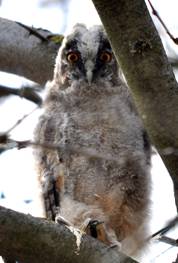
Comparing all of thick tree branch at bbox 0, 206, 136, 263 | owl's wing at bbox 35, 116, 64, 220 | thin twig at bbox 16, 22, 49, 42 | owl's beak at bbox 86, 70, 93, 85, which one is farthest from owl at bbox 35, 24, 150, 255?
thick tree branch at bbox 0, 206, 136, 263

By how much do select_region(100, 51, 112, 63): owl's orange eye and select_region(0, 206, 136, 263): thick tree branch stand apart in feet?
5.83

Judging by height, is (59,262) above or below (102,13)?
Result: below

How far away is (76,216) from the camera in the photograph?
120 inches

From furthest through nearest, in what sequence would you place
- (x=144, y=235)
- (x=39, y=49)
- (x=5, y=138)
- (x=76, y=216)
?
(x=39, y=49) < (x=144, y=235) < (x=76, y=216) < (x=5, y=138)

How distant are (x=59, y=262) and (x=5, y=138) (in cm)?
62

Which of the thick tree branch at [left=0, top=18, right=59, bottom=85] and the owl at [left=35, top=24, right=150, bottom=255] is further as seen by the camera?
the thick tree branch at [left=0, top=18, right=59, bottom=85]

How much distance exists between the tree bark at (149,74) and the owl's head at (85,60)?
1.51 metres

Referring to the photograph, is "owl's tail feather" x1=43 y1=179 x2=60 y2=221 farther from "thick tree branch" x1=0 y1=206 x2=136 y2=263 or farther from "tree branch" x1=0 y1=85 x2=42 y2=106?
"thick tree branch" x1=0 y1=206 x2=136 y2=263

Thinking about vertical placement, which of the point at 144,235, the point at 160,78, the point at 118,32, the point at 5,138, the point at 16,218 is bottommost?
the point at 144,235

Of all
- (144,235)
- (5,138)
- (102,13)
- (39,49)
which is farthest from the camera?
(39,49)

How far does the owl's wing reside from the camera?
10.4 ft

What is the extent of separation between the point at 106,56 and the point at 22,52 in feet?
1.69

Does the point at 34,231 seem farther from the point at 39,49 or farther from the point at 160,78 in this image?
the point at 39,49

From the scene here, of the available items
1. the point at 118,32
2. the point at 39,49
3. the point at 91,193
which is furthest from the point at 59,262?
the point at 39,49
